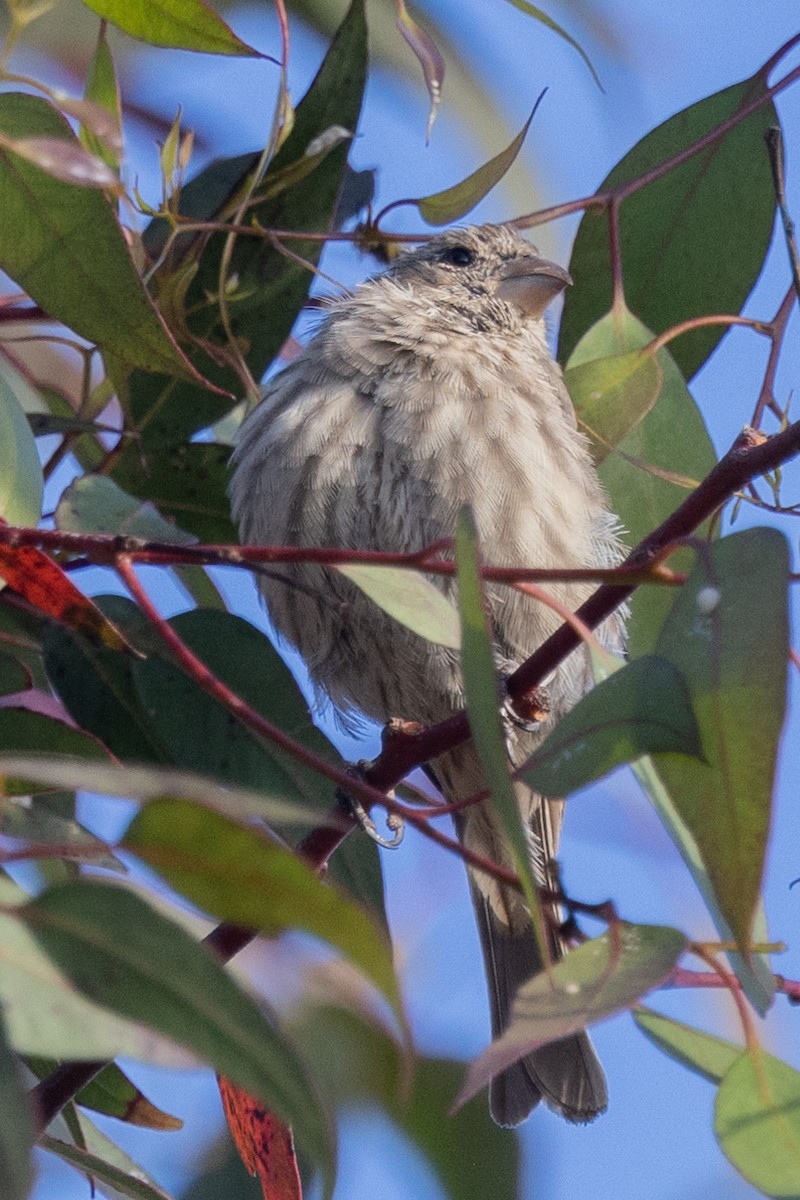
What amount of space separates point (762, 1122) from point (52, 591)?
3.02 ft

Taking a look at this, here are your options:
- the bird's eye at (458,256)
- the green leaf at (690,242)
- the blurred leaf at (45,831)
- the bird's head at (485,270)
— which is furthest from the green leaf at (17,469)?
the bird's eye at (458,256)

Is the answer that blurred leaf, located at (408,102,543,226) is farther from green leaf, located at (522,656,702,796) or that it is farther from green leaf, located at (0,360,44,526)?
green leaf, located at (522,656,702,796)

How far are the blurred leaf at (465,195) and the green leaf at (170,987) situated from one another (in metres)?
1.38

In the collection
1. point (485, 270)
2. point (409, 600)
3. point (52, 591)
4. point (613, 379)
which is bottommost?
point (409, 600)

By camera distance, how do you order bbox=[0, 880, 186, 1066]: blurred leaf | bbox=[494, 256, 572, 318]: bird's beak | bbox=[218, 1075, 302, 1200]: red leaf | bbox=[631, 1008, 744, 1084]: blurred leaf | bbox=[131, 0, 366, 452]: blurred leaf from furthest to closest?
bbox=[494, 256, 572, 318]: bird's beak, bbox=[131, 0, 366, 452]: blurred leaf, bbox=[218, 1075, 302, 1200]: red leaf, bbox=[631, 1008, 744, 1084]: blurred leaf, bbox=[0, 880, 186, 1066]: blurred leaf

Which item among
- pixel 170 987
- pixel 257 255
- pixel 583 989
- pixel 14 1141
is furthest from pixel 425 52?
pixel 14 1141

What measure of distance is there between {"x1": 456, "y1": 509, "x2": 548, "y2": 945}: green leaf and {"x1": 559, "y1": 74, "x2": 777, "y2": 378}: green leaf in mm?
1190

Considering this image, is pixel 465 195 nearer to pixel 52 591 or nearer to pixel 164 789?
pixel 52 591

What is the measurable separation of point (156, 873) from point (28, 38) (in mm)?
2129

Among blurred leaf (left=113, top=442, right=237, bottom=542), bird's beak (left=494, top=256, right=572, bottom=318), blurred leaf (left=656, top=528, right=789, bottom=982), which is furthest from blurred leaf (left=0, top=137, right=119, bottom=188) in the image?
bird's beak (left=494, top=256, right=572, bottom=318)

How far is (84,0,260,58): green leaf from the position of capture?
2020mm

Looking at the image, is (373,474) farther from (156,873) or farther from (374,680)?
(156,873)

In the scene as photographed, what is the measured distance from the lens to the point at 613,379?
2170 millimetres

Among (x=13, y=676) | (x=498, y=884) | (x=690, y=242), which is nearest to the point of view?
(x=13, y=676)
